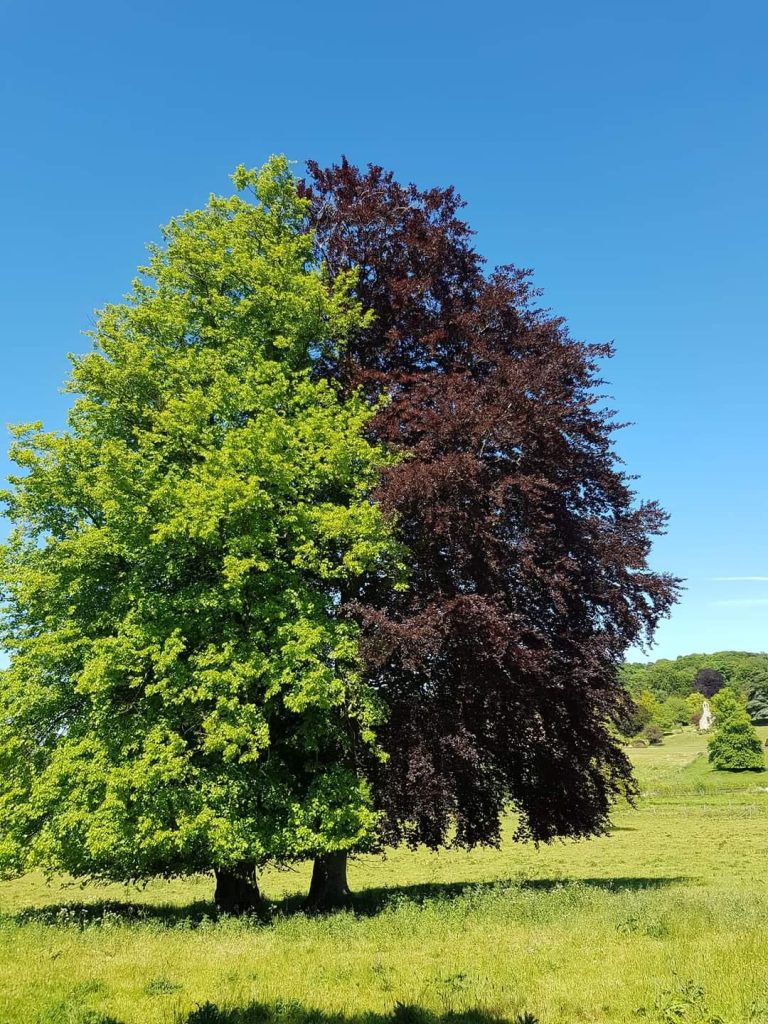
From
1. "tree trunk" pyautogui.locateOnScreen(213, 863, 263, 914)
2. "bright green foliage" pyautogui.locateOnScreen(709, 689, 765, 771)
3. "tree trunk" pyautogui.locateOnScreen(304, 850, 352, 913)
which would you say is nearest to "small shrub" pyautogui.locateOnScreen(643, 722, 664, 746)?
"bright green foliage" pyautogui.locateOnScreen(709, 689, 765, 771)

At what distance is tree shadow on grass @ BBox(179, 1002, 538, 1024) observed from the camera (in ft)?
24.5

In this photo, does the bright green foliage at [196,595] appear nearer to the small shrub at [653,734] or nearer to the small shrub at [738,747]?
the small shrub at [738,747]

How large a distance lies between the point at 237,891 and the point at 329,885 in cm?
245

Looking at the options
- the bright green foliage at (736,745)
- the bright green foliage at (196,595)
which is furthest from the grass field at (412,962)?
the bright green foliage at (736,745)

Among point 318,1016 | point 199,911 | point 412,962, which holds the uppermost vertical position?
point 318,1016

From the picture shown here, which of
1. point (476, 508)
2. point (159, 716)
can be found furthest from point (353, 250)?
point (159, 716)

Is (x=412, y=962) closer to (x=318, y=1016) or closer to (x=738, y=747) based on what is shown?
(x=318, y=1016)

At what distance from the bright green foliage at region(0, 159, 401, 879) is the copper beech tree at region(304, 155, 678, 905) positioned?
116cm

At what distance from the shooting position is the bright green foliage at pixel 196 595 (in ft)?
46.1

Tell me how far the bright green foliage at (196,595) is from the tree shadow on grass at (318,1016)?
5.82 metres

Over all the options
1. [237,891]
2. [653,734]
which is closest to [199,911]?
[237,891]

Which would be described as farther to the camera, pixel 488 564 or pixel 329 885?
pixel 329 885

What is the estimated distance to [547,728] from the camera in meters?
16.9

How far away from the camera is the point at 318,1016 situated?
780cm
